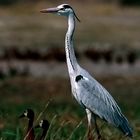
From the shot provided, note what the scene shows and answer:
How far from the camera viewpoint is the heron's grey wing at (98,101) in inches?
338

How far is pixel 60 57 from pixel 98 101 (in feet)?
55.8

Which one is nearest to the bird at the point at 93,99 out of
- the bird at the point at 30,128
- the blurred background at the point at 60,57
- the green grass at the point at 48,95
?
the bird at the point at 30,128

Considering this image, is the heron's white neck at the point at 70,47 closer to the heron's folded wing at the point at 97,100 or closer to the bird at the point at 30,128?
the heron's folded wing at the point at 97,100

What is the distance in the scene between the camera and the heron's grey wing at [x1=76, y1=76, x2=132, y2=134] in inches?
338

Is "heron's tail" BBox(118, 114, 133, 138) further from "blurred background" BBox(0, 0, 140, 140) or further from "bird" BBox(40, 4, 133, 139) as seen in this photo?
"blurred background" BBox(0, 0, 140, 140)

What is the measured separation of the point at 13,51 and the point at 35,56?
0.75 metres

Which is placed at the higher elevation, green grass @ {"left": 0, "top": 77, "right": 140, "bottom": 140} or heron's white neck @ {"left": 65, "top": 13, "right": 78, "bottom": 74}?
heron's white neck @ {"left": 65, "top": 13, "right": 78, "bottom": 74}

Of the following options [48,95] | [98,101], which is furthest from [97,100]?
[48,95]

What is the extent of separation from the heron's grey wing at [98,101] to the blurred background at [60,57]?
30.2 inches

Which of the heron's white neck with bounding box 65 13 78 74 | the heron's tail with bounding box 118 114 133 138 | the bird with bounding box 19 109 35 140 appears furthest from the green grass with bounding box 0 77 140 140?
the bird with bounding box 19 109 35 140

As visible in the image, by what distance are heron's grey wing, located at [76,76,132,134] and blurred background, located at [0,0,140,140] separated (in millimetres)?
767

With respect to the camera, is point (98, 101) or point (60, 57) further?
point (60, 57)

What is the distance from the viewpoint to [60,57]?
84.2 ft

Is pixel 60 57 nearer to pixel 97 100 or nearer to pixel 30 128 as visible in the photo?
pixel 97 100
